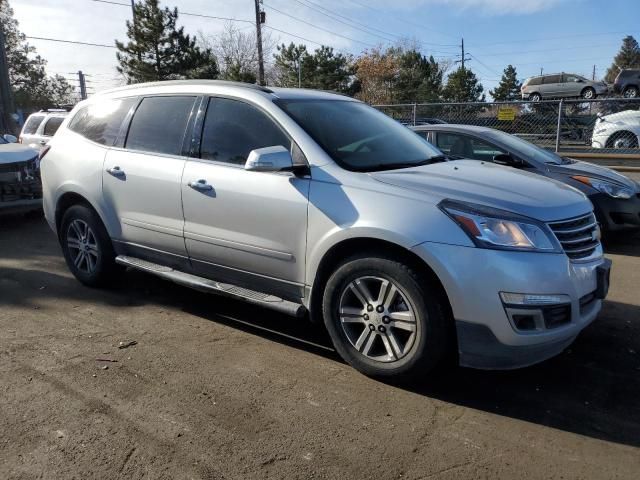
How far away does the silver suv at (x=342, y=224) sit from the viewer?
3.08 metres

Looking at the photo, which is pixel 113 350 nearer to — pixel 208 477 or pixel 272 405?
pixel 272 405

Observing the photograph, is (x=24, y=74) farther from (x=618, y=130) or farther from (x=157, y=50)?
(x=618, y=130)

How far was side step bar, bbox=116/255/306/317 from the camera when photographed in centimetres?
376

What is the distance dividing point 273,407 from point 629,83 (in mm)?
33276

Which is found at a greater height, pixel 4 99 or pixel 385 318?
pixel 4 99

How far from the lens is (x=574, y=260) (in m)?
3.24

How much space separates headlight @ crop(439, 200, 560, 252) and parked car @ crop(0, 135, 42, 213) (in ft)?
24.6

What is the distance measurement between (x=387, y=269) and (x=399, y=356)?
0.53 meters

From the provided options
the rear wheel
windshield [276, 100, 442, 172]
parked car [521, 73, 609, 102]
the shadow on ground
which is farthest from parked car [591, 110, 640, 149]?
parked car [521, 73, 609, 102]

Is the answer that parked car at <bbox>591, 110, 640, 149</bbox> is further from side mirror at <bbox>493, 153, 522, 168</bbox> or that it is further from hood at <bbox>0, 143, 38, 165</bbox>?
hood at <bbox>0, 143, 38, 165</bbox>

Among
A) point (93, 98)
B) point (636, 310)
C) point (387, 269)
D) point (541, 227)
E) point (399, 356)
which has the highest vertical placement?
point (93, 98)

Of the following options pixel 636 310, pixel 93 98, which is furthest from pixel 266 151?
pixel 636 310

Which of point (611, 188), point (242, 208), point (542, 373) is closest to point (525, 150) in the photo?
point (611, 188)

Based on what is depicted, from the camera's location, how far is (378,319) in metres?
3.38
